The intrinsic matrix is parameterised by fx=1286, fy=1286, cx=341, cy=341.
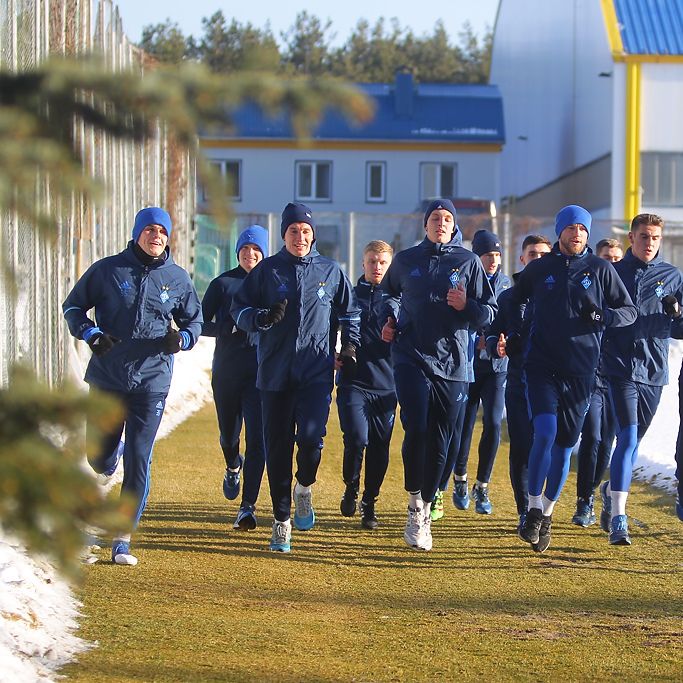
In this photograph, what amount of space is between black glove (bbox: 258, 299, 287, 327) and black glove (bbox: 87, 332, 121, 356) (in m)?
0.98

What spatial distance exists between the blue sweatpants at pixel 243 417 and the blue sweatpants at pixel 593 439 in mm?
2325

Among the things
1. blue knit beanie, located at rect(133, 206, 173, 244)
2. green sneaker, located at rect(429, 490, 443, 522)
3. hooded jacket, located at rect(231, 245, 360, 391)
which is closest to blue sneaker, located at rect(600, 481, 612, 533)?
green sneaker, located at rect(429, 490, 443, 522)

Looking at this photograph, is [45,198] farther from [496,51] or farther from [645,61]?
[496,51]

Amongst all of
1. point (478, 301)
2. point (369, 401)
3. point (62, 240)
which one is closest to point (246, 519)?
point (369, 401)

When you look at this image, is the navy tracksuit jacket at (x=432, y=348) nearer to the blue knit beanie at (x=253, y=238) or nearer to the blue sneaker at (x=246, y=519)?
the blue sneaker at (x=246, y=519)

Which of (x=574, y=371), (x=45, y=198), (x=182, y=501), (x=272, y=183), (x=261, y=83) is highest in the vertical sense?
(x=272, y=183)

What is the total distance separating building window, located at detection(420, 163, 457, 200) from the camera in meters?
46.5

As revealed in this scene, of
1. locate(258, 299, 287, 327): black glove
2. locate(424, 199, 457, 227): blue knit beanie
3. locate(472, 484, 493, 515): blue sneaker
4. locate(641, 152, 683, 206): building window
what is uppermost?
locate(641, 152, 683, 206): building window

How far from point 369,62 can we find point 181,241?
52923mm

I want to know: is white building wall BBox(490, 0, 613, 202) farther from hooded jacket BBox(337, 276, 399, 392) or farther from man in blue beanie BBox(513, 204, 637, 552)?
man in blue beanie BBox(513, 204, 637, 552)

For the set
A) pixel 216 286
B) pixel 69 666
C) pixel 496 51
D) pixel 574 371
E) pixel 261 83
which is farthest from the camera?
pixel 496 51

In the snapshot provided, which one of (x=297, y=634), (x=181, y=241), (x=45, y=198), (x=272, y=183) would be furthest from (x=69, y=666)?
(x=272, y=183)

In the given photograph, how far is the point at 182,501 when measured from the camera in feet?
33.0

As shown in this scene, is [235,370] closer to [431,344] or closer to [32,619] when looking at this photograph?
[431,344]
